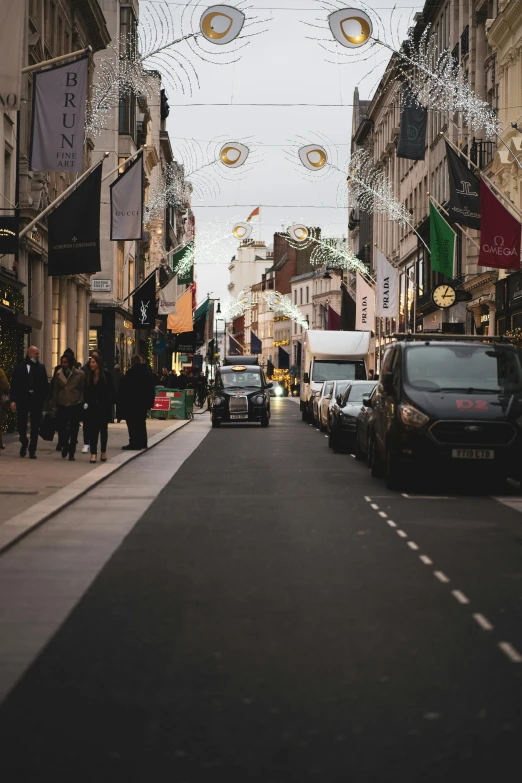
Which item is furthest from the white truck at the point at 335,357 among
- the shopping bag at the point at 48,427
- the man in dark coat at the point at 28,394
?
the man in dark coat at the point at 28,394

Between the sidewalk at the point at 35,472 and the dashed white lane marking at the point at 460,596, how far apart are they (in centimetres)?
546

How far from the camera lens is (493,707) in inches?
222

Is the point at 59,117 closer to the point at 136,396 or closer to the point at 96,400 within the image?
the point at 96,400

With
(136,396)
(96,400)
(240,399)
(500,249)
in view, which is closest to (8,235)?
(136,396)

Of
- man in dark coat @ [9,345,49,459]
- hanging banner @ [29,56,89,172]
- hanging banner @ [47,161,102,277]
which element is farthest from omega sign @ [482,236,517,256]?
man in dark coat @ [9,345,49,459]

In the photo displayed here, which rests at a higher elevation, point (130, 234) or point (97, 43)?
point (97, 43)

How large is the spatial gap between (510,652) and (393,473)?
33.2 ft

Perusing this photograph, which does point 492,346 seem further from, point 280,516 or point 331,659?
point 331,659

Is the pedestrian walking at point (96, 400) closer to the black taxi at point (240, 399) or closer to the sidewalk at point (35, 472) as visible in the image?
the sidewalk at point (35, 472)

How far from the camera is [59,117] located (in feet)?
75.1

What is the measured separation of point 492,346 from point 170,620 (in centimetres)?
1114

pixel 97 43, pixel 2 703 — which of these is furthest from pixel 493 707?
pixel 97 43

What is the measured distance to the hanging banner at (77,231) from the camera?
89.4 ft

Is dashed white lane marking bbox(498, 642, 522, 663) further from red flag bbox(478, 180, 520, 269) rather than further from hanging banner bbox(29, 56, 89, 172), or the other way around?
red flag bbox(478, 180, 520, 269)
